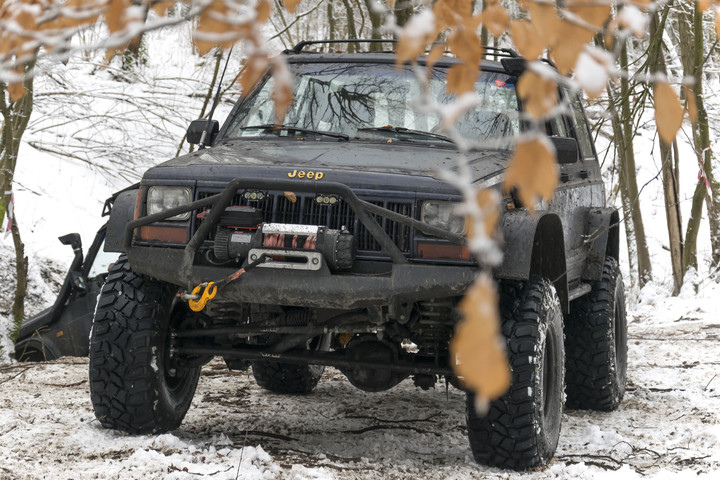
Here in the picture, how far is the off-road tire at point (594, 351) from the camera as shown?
21.2ft

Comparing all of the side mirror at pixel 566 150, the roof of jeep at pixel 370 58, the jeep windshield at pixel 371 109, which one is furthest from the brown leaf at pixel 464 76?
A: the roof of jeep at pixel 370 58

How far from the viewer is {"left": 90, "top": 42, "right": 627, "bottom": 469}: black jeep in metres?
4.38

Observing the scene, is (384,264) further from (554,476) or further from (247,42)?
(247,42)

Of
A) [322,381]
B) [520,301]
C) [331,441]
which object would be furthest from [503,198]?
[322,381]

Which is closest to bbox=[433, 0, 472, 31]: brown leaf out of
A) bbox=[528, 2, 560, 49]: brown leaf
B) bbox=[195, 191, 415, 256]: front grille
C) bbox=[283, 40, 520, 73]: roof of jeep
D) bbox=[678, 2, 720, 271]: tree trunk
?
bbox=[528, 2, 560, 49]: brown leaf

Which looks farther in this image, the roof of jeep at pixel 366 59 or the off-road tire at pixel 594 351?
the off-road tire at pixel 594 351

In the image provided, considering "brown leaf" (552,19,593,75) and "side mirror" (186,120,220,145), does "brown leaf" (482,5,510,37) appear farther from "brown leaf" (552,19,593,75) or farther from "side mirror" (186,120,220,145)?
"side mirror" (186,120,220,145)

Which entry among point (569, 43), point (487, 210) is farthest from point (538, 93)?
point (487, 210)

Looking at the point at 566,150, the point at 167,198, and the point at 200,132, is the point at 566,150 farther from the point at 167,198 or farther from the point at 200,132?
the point at 200,132

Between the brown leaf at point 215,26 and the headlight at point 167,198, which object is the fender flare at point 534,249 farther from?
the brown leaf at point 215,26

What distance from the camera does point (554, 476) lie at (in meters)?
4.64

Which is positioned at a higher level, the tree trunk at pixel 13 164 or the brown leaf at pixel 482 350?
the tree trunk at pixel 13 164

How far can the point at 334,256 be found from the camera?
14.3 feet

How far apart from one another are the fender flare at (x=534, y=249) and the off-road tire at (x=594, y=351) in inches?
43.9
